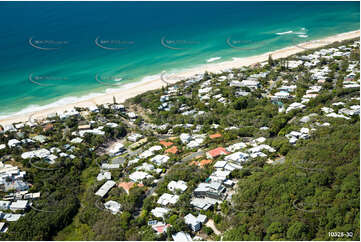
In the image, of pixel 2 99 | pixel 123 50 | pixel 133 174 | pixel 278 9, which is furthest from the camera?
pixel 278 9

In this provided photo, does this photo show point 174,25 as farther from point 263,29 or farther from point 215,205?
point 215,205

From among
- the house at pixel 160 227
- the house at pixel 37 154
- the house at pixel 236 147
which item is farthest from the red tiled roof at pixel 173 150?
the house at pixel 37 154

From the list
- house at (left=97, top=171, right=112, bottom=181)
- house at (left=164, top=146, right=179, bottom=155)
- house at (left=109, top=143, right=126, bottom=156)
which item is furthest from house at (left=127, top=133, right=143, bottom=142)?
house at (left=97, top=171, right=112, bottom=181)

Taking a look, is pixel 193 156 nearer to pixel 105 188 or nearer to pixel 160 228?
pixel 105 188

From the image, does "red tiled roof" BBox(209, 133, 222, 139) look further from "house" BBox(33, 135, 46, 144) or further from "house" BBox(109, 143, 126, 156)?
"house" BBox(33, 135, 46, 144)

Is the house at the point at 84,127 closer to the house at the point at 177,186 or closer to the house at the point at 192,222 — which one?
the house at the point at 177,186

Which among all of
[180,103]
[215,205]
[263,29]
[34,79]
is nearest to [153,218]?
[215,205]
